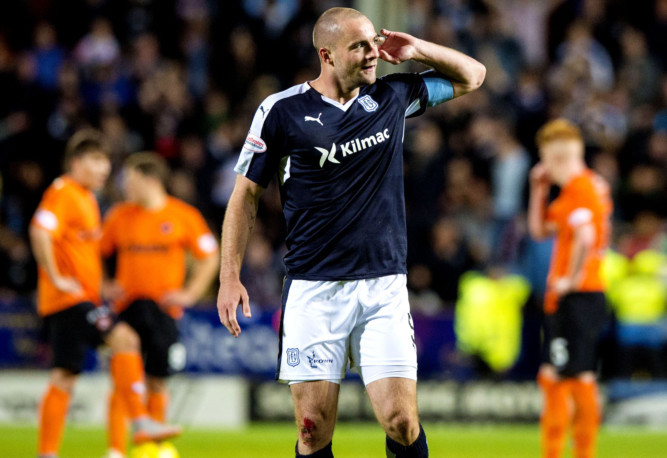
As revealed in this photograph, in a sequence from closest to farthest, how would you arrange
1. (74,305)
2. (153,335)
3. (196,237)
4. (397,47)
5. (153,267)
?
(397,47) < (74,305) < (153,335) < (153,267) < (196,237)

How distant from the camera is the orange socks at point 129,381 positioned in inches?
303

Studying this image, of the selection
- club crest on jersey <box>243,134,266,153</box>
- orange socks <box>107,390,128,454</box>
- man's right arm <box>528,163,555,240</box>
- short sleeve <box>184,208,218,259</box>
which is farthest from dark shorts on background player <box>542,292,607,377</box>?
orange socks <box>107,390,128,454</box>

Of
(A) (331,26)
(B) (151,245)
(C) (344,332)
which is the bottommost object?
(C) (344,332)

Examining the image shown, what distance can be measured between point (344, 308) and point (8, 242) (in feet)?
28.6

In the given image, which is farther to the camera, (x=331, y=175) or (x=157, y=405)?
(x=157, y=405)

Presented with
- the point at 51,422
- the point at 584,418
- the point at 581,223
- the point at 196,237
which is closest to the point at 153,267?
the point at 196,237

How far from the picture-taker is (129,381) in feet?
25.3

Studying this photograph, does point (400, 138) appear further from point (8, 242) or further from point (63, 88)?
point (63, 88)

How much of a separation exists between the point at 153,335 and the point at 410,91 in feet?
12.2

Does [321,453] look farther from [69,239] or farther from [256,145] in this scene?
[69,239]

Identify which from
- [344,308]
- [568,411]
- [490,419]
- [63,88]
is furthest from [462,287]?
[344,308]

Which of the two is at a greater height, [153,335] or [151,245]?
[151,245]

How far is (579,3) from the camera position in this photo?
15125mm

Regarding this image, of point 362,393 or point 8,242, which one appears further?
point 8,242
